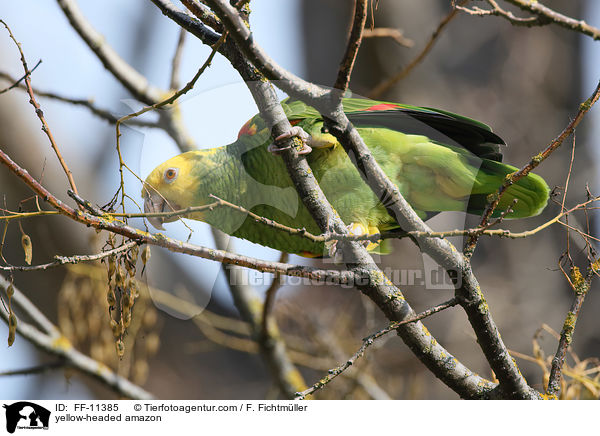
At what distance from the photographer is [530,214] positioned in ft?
5.11

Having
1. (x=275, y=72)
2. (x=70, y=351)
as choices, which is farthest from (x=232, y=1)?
(x=70, y=351)

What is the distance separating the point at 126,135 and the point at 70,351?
1.10 m

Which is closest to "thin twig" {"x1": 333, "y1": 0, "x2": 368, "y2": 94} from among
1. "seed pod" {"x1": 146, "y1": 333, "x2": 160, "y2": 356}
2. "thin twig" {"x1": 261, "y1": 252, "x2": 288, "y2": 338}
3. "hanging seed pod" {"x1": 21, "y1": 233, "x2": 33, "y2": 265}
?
"hanging seed pod" {"x1": 21, "y1": 233, "x2": 33, "y2": 265}

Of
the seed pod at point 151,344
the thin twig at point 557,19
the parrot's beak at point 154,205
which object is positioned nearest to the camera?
the thin twig at point 557,19

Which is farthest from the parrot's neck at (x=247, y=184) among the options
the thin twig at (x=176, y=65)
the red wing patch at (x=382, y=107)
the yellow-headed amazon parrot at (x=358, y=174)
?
the thin twig at (x=176, y=65)

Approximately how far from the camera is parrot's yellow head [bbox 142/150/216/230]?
1.50m

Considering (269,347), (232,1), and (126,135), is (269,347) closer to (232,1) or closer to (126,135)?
(126,135)

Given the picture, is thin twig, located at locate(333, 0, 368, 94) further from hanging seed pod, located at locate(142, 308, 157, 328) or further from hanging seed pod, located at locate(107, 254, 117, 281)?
hanging seed pod, located at locate(142, 308, 157, 328)

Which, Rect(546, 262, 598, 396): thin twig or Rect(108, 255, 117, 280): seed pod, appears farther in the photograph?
Rect(546, 262, 598, 396): thin twig
